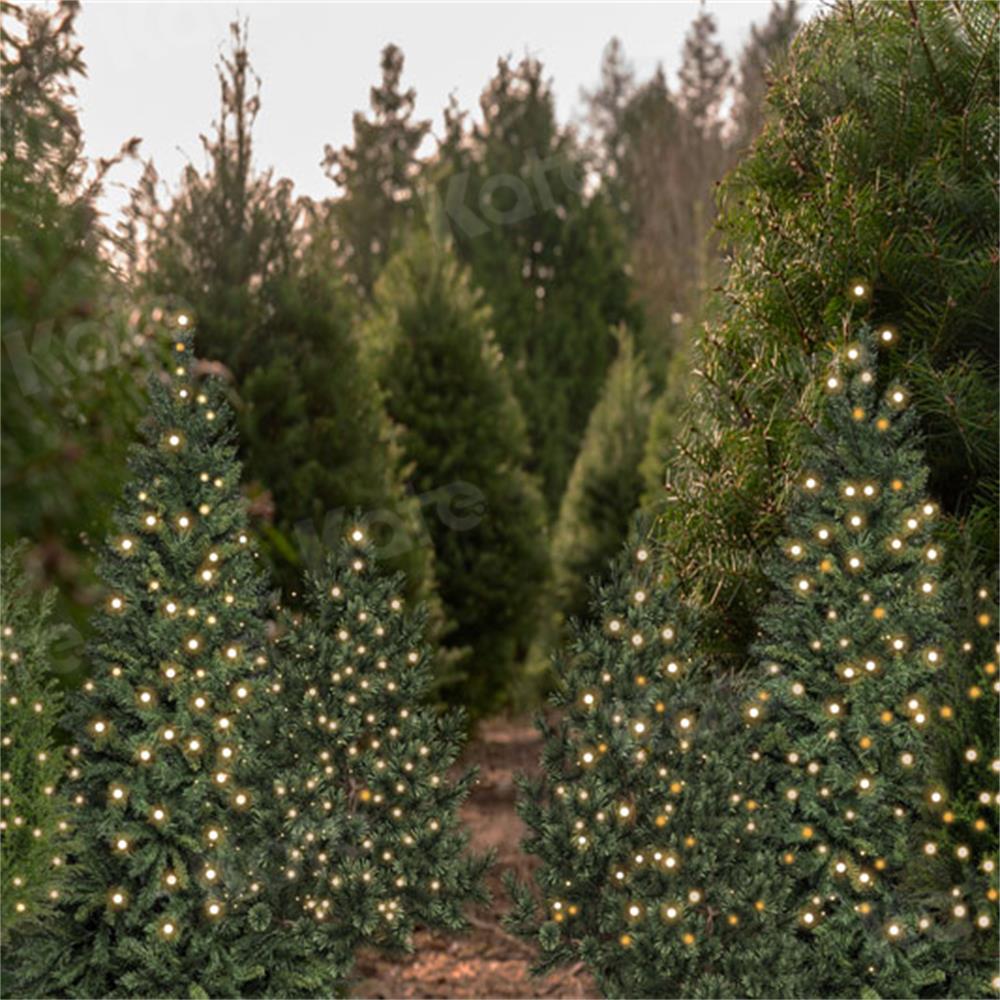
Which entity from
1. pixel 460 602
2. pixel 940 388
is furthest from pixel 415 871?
pixel 460 602

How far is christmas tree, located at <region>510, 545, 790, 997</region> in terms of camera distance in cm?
465

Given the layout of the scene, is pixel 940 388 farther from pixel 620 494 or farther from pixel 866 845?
pixel 620 494

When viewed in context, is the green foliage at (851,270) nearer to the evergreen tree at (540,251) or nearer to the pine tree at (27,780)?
the pine tree at (27,780)

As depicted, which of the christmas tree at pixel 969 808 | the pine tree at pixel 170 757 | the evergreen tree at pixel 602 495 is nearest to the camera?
the christmas tree at pixel 969 808

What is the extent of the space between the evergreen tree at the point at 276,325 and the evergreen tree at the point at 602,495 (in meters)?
3.70

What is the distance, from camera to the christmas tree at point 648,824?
4648 millimetres

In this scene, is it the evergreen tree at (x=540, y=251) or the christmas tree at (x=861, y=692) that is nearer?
the christmas tree at (x=861, y=692)

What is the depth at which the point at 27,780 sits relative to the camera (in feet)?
15.4

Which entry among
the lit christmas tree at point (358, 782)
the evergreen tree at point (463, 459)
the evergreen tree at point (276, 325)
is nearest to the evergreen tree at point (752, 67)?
the evergreen tree at point (463, 459)

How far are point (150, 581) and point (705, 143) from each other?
25360mm

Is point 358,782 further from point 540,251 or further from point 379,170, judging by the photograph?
point 379,170

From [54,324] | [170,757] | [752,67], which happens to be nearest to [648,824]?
[170,757]

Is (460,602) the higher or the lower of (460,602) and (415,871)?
the higher

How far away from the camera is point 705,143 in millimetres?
27797
